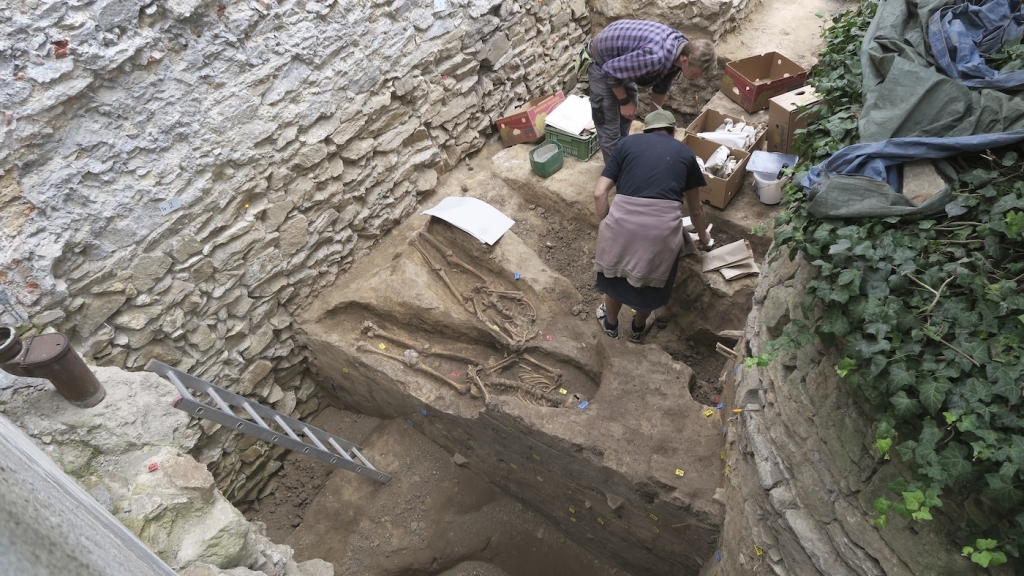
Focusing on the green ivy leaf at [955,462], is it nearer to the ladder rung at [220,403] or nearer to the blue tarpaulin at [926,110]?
the blue tarpaulin at [926,110]

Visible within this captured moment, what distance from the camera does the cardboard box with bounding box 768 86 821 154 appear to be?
459cm

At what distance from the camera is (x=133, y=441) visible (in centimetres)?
297

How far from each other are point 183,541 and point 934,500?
282cm

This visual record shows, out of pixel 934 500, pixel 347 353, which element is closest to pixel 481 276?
pixel 347 353

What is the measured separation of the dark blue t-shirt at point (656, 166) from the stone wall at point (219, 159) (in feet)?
6.61

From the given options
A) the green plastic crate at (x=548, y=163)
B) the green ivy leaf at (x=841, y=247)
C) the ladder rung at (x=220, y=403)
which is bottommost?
the green plastic crate at (x=548, y=163)

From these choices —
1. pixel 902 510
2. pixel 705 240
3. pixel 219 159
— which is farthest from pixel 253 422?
pixel 902 510

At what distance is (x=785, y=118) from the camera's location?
4.67 meters

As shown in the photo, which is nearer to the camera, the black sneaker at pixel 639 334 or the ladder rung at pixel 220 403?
the ladder rung at pixel 220 403

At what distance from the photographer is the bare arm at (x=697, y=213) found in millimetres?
4223

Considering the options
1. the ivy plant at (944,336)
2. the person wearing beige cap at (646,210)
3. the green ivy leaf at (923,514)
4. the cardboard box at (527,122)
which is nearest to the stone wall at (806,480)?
the ivy plant at (944,336)

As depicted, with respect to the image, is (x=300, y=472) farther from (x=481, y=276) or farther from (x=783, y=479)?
(x=783, y=479)

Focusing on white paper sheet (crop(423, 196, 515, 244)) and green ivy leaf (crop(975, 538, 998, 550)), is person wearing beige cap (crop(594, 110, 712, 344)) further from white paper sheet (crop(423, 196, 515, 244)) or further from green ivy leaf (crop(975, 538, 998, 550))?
green ivy leaf (crop(975, 538, 998, 550))

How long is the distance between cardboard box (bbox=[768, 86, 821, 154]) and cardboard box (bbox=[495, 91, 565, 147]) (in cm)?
203
